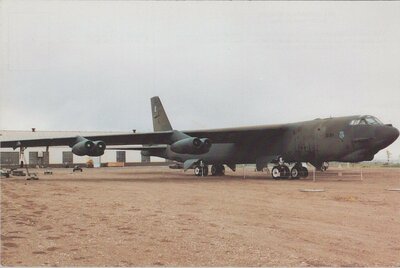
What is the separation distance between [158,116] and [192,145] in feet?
40.2

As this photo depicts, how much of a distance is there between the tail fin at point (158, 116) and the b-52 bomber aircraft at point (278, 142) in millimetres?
6032

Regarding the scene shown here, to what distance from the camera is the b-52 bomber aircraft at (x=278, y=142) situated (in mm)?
22594

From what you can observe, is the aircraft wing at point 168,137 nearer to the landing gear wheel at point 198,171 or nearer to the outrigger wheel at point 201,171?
the outrigger wheel at point 201,171

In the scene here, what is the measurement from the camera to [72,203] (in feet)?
42.8

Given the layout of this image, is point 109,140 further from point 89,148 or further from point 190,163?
point 190,163

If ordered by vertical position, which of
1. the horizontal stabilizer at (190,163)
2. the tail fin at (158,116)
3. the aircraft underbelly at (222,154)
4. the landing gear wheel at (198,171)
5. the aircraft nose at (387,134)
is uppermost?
the tail fin at (158,116)

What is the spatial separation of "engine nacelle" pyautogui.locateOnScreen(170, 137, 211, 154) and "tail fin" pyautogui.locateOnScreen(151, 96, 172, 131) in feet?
32.6

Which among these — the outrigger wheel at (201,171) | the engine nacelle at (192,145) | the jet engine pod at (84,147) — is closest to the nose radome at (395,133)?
the engine nacelle at (192,145)

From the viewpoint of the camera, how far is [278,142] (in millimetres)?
26766

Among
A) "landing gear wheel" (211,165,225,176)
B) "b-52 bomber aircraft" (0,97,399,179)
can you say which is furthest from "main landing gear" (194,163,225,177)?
"b-52 bomber aircraft" (0,97,399,179)

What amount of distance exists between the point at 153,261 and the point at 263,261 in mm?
1608

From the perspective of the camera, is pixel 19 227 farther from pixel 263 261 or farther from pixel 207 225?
pixel 263 261

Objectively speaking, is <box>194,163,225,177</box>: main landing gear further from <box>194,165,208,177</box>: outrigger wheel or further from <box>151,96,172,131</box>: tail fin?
<box>151,96,172,131</box>: tail fin

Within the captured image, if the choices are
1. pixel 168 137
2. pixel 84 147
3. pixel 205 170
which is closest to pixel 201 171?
pixel 205 170
